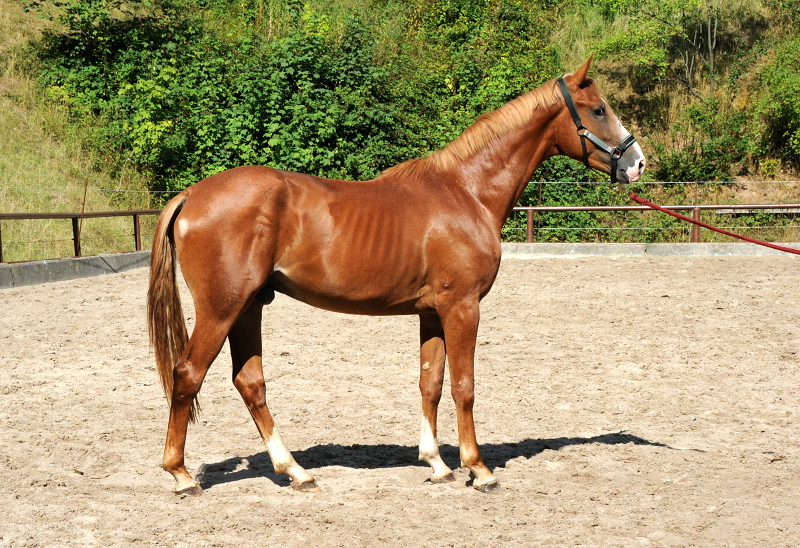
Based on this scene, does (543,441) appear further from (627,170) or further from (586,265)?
(586,265)

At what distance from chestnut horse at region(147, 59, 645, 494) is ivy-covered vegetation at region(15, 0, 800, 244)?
10.3 metres

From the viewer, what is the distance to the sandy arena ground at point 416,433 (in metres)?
3.12

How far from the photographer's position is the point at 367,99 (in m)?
14.5

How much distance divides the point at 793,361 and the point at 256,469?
4.78m

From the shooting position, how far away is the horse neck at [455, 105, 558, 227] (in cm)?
388

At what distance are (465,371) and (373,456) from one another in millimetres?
933

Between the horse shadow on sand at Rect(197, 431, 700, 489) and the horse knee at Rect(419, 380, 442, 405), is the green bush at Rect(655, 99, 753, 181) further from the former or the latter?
the horse knee at Rect(419, 380, 442, 405)

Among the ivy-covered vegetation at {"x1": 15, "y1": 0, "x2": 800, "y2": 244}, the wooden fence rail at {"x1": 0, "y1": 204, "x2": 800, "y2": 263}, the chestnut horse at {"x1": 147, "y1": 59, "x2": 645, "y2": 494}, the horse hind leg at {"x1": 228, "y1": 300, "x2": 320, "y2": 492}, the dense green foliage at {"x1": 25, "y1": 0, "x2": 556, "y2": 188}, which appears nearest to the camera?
the chestnut horse at {"x1": 147, "y1": 59, "x2": 645, "y2": 494}

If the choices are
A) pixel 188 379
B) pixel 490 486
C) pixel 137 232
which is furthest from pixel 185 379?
pixel 137 232

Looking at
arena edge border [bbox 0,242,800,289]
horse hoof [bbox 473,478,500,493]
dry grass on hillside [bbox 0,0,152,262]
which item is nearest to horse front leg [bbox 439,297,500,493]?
horse hoof [bbox 473,478,500,493]

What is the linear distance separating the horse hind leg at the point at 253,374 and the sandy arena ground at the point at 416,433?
231 mm

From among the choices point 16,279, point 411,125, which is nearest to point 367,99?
point 411,125

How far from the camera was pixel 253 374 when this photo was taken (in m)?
3.71

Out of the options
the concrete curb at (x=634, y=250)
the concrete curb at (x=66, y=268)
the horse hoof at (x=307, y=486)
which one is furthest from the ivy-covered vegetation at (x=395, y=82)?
the horse hoof at (x=307, y=486)
